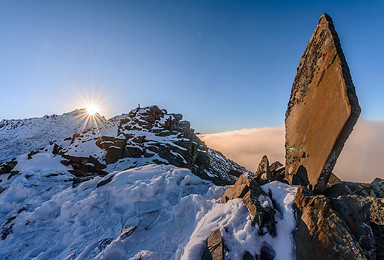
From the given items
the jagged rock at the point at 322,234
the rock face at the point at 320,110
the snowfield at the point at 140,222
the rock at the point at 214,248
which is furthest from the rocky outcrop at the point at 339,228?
the rock at the point at 214,248

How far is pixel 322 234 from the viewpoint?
3.02 metres

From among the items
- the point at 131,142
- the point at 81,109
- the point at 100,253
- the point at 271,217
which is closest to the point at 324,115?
the point at 271,217

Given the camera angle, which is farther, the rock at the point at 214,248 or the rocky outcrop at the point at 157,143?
the rocky outcrop at the point at 157,143

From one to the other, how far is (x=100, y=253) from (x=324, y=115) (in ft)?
23.4

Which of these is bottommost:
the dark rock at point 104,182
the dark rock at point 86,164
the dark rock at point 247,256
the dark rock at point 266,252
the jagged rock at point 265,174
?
the dark rock at point 86,164

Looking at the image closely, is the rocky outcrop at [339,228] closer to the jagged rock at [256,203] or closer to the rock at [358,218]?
the rock at [358,218]

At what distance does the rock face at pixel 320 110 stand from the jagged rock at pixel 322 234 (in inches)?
62.0

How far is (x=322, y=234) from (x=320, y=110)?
3.54 m

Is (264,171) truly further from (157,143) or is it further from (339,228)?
(157,143)

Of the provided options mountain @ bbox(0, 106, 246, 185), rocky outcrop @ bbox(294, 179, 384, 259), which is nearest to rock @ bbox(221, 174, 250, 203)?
rocky outcrop @ bbox(294, 179, 384, 259)

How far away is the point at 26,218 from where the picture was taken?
6.08m

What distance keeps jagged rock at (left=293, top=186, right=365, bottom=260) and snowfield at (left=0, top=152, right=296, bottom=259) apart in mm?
244

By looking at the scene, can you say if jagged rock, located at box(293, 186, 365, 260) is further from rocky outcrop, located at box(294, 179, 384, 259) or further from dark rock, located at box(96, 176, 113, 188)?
dark rock, located at box(96, 176, 113, 188)

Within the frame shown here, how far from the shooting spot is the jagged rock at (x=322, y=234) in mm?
2771
